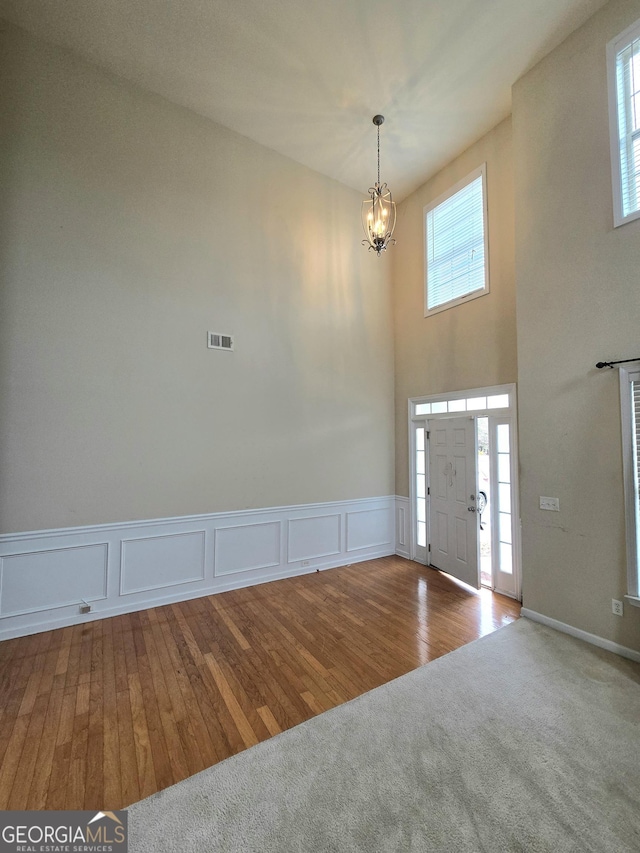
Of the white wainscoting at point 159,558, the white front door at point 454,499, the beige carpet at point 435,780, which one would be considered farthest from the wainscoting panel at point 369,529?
Result: the beige carpet at point 435,780

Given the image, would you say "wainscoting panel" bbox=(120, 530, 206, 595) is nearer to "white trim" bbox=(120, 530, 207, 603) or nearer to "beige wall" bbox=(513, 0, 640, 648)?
"white trim" bbox=(120, 530, 207, 603)

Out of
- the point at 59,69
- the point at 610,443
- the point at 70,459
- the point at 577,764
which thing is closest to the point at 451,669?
the point at 577,764

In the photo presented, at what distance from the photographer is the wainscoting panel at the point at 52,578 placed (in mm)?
2936

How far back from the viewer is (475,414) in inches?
164

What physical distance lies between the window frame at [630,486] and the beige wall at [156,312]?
295cm

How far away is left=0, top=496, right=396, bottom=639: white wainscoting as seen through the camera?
2.99 m

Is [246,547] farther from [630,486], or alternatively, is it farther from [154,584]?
[630,486]

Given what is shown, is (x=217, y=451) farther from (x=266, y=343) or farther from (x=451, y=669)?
(x=451, y=669)

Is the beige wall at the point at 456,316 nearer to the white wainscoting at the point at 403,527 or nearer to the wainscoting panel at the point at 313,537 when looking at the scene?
the white wainscoting at the point at 403,527

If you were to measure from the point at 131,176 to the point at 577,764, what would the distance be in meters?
5.66

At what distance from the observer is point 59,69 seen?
324 centimetres

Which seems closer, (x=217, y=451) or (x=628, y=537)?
(x=628, y=537)

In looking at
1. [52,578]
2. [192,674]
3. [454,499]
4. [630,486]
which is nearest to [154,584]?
[52,578]

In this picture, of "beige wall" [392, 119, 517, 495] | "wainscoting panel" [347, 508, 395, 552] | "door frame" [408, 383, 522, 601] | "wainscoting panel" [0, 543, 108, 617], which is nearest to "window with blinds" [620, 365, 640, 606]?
"door frame" [408, 383, 522, 601]
